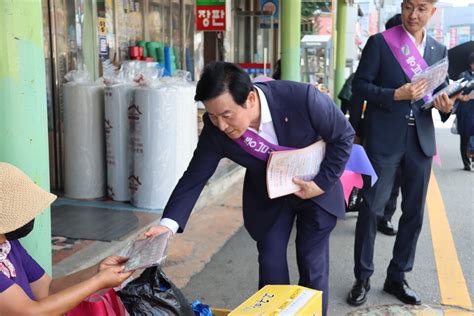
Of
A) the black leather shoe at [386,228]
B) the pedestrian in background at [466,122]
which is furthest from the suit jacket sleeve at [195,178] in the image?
the pedestrian in background at [466,122]

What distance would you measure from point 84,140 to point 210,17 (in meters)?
3.16

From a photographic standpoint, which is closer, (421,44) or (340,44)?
(421,44)

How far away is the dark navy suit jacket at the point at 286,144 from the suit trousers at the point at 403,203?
92 centimetres

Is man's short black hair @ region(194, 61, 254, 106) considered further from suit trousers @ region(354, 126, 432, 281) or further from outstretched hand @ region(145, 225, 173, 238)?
suit trousers @ region(354, 126, 432, 281)

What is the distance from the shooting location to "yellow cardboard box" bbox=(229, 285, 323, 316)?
210 centimetres

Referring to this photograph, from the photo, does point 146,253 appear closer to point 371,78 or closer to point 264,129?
point 264,129

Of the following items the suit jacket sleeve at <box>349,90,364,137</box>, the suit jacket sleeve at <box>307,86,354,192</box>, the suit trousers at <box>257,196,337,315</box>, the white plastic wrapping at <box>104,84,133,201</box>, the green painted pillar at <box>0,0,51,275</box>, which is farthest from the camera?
the white plastic wrapping at <box>104,84,133,201</box>

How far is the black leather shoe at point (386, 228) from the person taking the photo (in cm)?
533

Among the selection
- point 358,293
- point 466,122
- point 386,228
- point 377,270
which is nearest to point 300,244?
point 358,293

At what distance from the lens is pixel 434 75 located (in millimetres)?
3352

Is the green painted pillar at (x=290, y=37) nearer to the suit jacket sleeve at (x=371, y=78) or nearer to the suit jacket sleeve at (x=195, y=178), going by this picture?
the suit jacket sleeve at (x=371, y=78)

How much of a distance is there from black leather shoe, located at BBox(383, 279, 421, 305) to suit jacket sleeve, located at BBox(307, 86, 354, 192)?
146cm

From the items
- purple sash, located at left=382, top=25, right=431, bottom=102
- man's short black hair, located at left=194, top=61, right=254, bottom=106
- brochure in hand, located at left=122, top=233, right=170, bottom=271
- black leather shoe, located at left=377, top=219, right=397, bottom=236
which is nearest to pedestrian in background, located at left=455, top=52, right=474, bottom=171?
black leather shoe, located at left=377, top=219, right=397, bottom=236

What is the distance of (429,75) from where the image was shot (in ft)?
10.9
